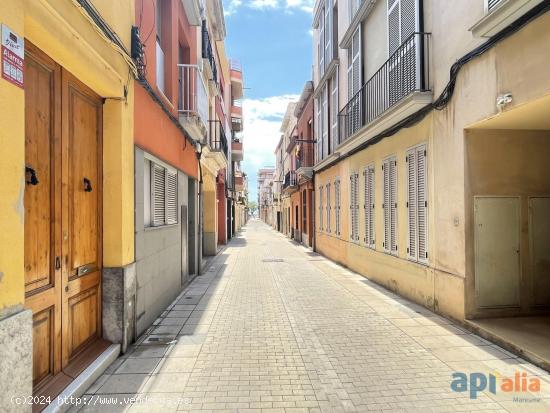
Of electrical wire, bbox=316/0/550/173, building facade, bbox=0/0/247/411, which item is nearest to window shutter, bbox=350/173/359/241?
electrical wire, bbox=316/0/550/173

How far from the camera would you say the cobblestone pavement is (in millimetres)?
3459

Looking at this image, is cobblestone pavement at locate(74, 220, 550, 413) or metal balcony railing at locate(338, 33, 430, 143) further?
metal balcony railing at locate(338, 33, 430, 143)

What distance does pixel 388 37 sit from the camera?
8484 mm

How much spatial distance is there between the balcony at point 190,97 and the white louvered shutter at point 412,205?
483cm

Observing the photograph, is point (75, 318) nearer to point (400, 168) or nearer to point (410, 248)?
point (410, 248)

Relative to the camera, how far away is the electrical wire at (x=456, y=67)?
412 cm

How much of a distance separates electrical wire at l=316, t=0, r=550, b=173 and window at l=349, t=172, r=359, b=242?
2.10 metres

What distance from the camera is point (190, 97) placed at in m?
8.25

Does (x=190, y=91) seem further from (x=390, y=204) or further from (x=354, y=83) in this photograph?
(x=390, y=204)

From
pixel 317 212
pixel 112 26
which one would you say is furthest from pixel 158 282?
pixel 317 212

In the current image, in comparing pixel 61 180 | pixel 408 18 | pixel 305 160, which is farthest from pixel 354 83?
pixel 61 180

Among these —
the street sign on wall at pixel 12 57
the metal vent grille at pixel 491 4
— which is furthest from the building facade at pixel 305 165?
the street sign on wall at pixel 12 57

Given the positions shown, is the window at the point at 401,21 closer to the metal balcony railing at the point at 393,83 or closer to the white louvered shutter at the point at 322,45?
the metal balcony railing at the point at 393,83

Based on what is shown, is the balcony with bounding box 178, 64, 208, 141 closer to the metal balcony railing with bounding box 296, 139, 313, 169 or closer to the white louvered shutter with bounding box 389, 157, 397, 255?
the white louvered shutter with bounding box 389, 157, 397, 255
